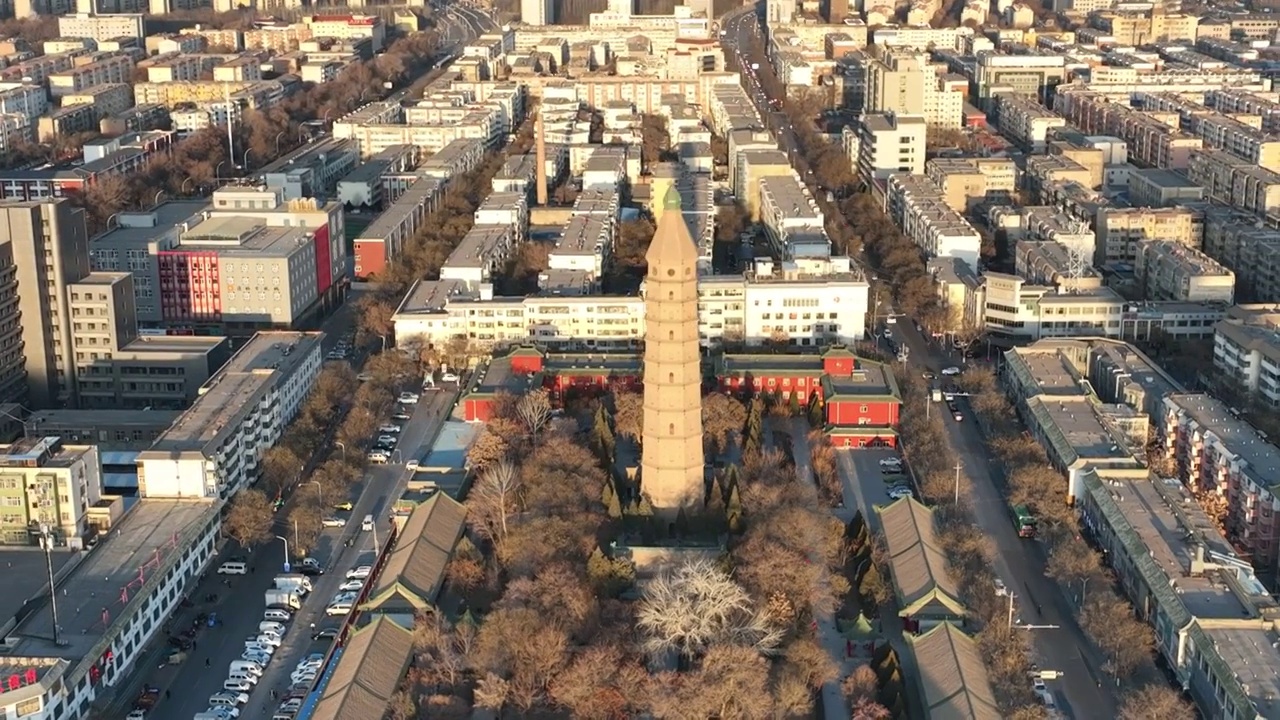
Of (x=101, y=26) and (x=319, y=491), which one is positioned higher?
(x=101, y=26)

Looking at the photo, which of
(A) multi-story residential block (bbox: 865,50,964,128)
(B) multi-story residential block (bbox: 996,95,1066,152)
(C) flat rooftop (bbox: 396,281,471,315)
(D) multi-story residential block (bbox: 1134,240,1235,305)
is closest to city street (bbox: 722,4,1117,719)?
(D) multi-story residential block (bbox: 1134,240,1235,305)

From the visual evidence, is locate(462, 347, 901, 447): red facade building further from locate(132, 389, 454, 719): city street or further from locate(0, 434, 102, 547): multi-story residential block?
locate(0, 434, 102, 547): multi-story residential block

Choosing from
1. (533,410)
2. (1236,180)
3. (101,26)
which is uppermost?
(101,26)

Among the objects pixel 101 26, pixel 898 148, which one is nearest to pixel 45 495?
pixel 898 148

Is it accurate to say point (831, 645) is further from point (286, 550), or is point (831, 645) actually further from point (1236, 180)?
point (1236, 180)

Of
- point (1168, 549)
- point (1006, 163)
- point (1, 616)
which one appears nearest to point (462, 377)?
point (1, 616)

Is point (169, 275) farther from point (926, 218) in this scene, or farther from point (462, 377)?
point (926, 218)
